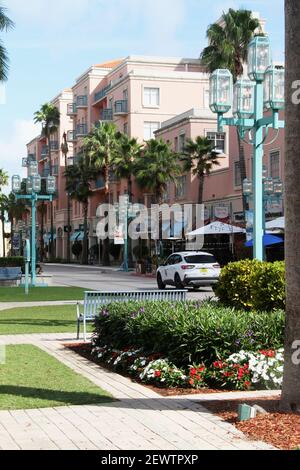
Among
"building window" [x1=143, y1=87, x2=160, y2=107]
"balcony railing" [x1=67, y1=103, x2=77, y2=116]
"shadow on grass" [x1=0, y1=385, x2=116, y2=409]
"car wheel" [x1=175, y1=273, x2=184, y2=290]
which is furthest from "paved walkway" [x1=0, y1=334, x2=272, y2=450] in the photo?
"balcony railing" [x1=67, y1=103, x2=77, y2=116]

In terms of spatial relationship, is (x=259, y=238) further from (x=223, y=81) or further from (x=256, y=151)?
(x=223, y=81)

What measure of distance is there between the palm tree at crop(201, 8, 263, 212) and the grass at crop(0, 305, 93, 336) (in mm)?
21976

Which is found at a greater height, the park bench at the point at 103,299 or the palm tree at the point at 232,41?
the palm tree at the point at 232,41

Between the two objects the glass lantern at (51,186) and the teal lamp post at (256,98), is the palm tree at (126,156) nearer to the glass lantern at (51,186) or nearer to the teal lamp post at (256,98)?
the glass lantern at (51,186)

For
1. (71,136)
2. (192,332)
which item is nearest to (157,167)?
(71,136)

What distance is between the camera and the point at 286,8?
674cm

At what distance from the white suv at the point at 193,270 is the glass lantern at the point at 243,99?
50.9 feet

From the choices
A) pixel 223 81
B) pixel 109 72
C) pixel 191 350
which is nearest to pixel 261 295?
pixel 191 350

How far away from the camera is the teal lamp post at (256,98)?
42.1 ft

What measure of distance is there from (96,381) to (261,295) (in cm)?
387

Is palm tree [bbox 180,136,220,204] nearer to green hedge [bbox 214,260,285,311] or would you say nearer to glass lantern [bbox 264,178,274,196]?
glass lantern [bbox 264,178,274,196]

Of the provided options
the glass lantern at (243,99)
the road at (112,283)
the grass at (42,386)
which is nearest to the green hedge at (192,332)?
the grass at (42,386)

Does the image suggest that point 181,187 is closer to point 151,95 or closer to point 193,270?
point 151,95

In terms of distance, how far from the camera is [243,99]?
44.7ft
